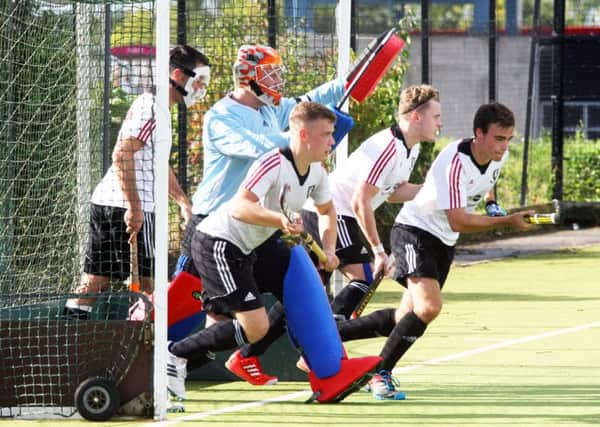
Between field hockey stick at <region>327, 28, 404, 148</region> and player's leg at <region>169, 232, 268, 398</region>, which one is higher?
field hockey stick at <region>327, 28, 404, 148</region>

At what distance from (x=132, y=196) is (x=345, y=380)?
162cm

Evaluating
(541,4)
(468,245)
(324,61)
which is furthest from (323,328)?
(541,4)

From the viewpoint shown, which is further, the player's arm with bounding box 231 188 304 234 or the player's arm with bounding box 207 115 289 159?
the player's arm with bounding box 207 115 289 159

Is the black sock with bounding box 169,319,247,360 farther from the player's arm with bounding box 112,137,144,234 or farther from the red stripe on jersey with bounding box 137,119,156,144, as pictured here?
the red stripe on jersey with bounding box 137,119,156,144

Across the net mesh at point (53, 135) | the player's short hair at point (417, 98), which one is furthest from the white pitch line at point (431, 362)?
the player's short hair at point (417, 98)

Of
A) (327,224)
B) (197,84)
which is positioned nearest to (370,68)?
(197,84)

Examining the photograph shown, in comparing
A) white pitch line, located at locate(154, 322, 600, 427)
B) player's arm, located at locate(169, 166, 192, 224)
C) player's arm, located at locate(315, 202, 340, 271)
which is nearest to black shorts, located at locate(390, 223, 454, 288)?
player's arm, located at locate(315, 202, 340, 271)

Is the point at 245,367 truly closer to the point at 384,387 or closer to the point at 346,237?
the point at 384,387

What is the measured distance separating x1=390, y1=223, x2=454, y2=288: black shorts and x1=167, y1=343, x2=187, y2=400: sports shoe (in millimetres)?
1370

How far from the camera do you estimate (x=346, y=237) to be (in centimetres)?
938

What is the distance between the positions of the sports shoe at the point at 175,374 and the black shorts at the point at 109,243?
3.23 ft

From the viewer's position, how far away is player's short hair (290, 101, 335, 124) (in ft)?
25.5

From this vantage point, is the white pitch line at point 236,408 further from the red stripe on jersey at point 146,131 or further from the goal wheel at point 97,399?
the red stripe on jersey at point 146,131

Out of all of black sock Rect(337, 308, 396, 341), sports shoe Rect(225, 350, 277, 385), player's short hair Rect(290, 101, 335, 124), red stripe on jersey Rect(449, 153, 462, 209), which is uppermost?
player's short hair Rect(290, 101, 335, 124)
